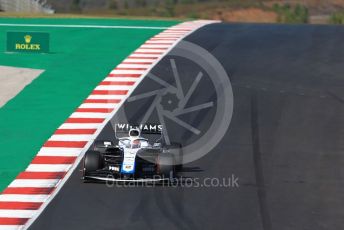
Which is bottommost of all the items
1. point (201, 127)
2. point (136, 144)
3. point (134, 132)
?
point (201, 127)

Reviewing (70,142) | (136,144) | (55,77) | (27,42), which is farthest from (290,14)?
(136,144)

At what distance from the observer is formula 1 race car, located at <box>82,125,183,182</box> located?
17.1 metres

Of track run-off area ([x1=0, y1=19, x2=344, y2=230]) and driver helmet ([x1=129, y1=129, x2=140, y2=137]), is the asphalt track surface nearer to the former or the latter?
track run-off area ([x1=0, y1=19, x2=344, y2=230])

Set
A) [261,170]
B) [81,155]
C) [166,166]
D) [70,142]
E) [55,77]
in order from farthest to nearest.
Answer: [55,77] → [70,142] → [81,155] → [261,170] → [166,166]

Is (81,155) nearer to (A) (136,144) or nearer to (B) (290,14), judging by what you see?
(A) (136,144)

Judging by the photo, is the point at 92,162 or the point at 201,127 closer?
the point at 92,162

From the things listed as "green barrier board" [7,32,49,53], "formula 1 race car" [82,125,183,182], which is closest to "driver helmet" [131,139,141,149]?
"formula 1 race car" [82,125,183,182]

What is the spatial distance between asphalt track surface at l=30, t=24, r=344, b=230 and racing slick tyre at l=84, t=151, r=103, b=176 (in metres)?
0.37

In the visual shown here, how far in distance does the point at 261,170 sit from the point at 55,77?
11.5 m

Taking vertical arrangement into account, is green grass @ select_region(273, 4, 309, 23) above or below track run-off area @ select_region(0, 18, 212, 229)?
above

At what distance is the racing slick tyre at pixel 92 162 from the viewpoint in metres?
17.1

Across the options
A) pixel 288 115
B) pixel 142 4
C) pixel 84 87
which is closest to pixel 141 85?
pixel 84 87

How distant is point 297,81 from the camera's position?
26609 millimetres

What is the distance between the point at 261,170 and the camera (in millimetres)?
18281
